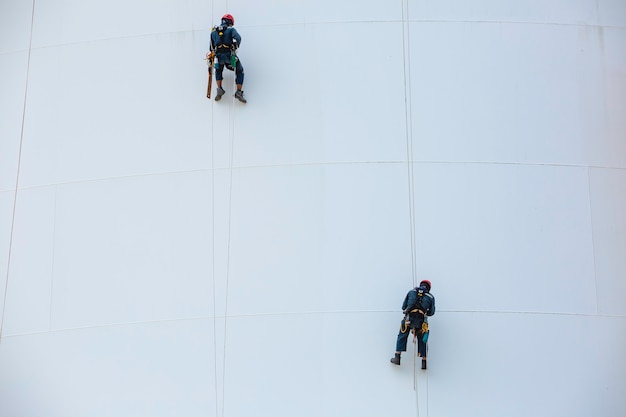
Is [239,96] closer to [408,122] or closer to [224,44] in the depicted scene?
[224,44]

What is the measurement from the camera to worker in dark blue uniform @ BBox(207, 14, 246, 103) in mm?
15352

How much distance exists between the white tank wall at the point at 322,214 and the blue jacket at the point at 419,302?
544 millimetres

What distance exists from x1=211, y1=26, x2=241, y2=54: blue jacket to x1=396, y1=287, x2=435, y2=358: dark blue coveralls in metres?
4.67

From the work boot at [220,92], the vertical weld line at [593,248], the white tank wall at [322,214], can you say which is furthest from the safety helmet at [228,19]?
the vertical weld line at [593,248]

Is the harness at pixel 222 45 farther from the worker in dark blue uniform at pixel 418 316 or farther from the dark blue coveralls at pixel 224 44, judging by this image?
the worker in dark blue uniform at pixel 418 316

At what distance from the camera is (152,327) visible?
48.8 feet

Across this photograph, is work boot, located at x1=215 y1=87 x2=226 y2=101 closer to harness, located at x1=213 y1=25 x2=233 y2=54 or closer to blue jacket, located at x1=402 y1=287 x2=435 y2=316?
harness, located at x1=213 y1=25 x2=233 y2=54

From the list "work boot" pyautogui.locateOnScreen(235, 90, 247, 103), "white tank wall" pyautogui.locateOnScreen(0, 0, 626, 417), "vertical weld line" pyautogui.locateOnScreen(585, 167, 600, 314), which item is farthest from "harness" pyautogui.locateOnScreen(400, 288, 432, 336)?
"work boot" pyautogui.locateOnScreen(235, 90, 247, 103)

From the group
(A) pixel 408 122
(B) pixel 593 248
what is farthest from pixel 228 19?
(B) pixel 593 248

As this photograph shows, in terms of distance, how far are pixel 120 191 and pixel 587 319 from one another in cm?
735

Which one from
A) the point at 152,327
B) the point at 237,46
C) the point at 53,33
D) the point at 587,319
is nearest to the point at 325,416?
the point at 152,327

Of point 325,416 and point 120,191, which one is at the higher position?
point 120,191

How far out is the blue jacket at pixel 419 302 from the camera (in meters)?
14.0

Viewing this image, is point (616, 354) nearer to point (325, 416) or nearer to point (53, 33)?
point (325, 416)
